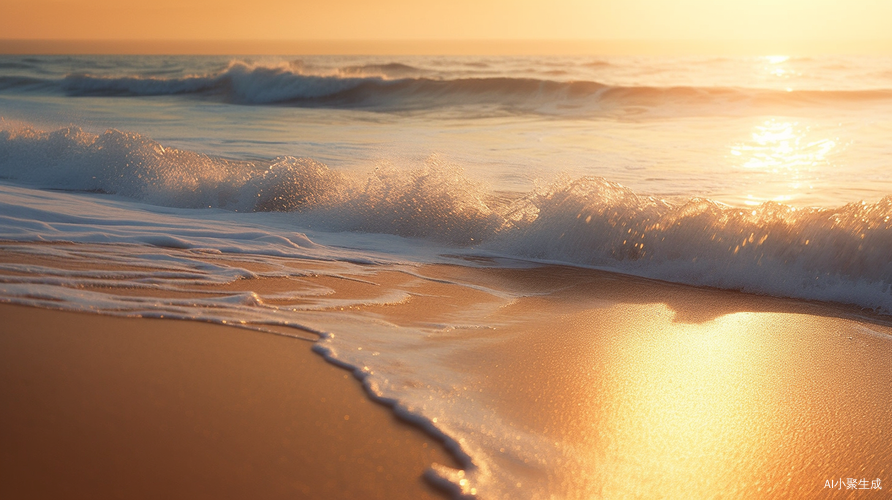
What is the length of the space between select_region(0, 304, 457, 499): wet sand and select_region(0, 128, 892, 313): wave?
3442 mm

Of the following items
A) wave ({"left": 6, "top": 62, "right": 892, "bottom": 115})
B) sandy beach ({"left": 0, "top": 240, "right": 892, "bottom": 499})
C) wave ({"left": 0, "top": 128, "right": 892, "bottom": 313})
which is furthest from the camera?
wave ({"left": 6, "top": 62, "right": 892, "bottom": 115})

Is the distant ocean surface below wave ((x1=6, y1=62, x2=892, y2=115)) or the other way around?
below

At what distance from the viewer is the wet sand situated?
2104 mm

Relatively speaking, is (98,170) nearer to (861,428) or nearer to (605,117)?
(861,428)

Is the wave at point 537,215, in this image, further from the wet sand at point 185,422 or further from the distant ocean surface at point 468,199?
the wet sand at point 185,422

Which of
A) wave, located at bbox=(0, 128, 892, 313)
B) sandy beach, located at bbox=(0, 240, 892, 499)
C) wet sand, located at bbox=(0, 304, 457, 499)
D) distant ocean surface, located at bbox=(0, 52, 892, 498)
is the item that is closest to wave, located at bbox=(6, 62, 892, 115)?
distant ocean surface, located at bbox=(0, 52, 892, 498)

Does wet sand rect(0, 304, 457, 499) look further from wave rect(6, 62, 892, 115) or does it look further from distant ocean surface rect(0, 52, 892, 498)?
wave rect(6, 62, 892, 115)

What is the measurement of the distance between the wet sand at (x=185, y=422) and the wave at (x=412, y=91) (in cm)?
1861

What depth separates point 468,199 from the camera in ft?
22.5

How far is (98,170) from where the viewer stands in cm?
831

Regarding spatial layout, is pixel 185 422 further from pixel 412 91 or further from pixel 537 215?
pixel 412 91

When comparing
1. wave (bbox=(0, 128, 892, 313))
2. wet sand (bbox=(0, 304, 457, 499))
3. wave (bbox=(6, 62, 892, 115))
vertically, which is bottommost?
wet sand (bbox=(0, 304, 457, 499))

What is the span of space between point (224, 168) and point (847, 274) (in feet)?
21.8

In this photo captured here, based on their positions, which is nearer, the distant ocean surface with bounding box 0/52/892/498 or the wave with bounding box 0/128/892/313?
the distant ocean surface with bounding box 0/52/892/498
